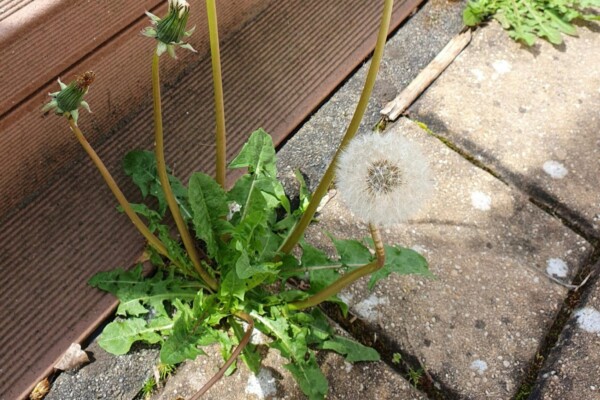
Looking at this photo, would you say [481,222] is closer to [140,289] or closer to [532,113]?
[532,113]

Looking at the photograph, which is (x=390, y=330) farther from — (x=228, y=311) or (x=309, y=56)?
(x=309, y=56)

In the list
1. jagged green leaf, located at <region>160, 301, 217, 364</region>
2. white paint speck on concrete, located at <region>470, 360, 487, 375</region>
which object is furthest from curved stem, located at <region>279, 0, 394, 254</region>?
white paint speck on concrete, located at <region>470, 360, 487, 375</region>

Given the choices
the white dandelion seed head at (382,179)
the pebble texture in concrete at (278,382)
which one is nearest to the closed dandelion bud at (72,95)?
the white dandelion seed head at (382,179)

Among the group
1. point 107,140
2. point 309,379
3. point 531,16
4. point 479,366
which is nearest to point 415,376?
point 479,366

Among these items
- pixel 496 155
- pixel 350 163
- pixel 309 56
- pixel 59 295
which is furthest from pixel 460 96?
pixel 59 295

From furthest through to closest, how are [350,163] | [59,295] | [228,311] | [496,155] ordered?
[496,155] → [59,295] → [228,311] → [350,163]

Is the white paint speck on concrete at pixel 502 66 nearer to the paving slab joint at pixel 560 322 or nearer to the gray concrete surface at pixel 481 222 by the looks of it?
the gray concrete surface at pixel 481 222
